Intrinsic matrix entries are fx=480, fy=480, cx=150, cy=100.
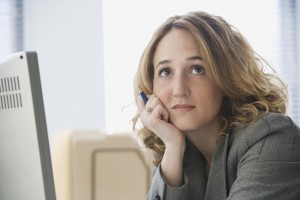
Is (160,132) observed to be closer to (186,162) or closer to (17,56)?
(186,162)

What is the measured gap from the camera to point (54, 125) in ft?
9.76

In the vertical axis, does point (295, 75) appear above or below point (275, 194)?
below

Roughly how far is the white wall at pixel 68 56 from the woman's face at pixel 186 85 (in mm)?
1633

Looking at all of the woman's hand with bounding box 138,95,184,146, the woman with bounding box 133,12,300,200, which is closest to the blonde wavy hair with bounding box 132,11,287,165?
the woman with bounding box 133,12,300,200

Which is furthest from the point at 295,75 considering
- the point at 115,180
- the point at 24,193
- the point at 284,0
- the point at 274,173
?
the point at 24,193

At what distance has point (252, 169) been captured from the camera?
3.96 feet

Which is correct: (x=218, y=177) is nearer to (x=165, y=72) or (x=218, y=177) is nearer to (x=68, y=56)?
(x=165, y=72)

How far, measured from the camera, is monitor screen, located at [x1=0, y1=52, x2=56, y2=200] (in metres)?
0.67

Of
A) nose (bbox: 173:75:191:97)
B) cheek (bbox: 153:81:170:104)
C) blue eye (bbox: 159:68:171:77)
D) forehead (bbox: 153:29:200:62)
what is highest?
forehead (bbox: 153:29:200:62)

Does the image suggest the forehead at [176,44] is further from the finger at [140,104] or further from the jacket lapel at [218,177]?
the jacket lapel at [218,177]

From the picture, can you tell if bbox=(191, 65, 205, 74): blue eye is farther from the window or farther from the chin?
the window

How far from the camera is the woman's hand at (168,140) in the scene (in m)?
1.40

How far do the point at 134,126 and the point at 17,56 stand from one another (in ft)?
3.17

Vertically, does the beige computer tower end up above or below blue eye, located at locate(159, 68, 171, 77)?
below
